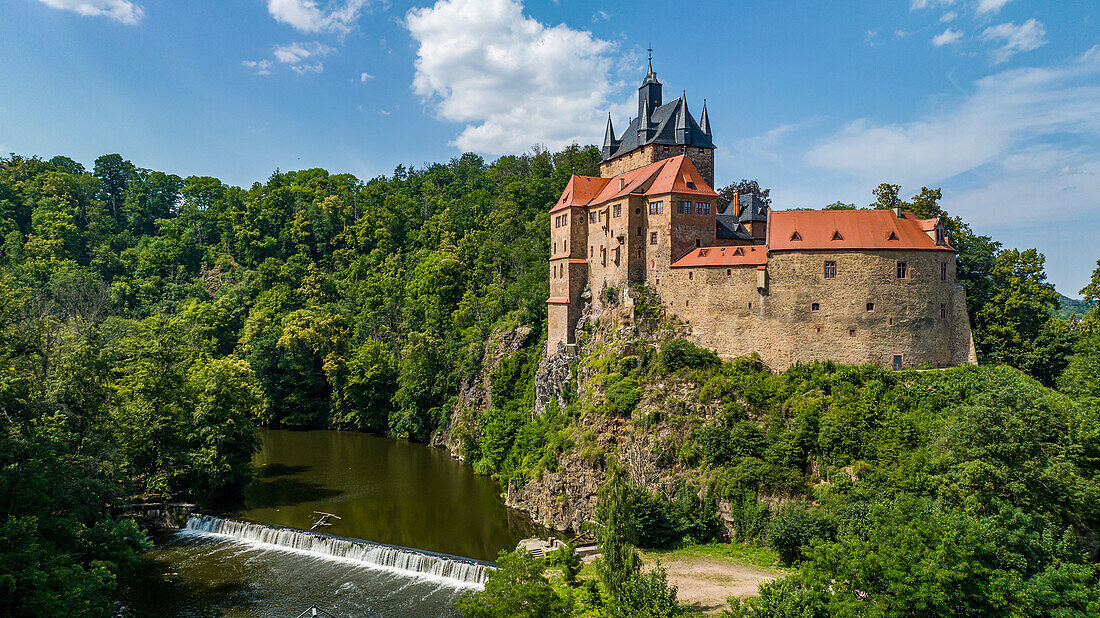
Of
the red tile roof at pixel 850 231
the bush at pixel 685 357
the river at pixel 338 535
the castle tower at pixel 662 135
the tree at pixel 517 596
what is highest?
the castle tower at pixel 662 135

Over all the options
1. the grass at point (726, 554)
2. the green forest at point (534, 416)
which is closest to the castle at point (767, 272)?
the green forest at point (534, 416)

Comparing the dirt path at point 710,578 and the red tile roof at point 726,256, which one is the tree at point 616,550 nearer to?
the dirt path at point 710,578

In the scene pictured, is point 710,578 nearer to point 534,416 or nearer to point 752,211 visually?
point 534,416

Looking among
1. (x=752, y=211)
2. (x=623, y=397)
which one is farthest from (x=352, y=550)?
(x=752, y=211)

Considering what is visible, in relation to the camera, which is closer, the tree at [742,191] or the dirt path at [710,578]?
the dirt path at [710,578]

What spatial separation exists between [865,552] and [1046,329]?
27489 mm

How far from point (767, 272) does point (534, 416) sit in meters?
20.9

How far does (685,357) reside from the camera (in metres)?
42.1

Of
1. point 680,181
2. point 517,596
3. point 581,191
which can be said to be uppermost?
point 581,191

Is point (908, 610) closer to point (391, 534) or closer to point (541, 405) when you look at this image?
point (391, 534)

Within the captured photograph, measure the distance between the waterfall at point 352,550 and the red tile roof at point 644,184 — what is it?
27.0 m

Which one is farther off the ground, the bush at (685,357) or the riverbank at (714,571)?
the bush at (685,357)

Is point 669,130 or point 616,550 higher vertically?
point 669,130

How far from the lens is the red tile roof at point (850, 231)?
127ft
